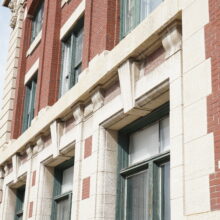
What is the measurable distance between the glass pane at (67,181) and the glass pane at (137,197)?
3112 mm

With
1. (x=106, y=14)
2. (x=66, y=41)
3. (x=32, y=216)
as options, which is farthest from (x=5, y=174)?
(x=106, y=14)

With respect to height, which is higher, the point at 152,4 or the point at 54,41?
the point at 54,41

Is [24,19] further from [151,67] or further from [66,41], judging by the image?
[151,67]

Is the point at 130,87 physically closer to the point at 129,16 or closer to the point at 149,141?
the point at 149,141

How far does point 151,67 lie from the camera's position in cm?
884

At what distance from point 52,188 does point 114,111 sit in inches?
181

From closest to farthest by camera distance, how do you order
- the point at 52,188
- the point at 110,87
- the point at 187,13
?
the point at 187,13
the point at 110,87
the point at 52,188

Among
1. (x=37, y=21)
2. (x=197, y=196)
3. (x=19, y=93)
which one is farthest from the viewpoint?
(x=37, y=21)

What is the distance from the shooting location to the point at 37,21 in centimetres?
1845

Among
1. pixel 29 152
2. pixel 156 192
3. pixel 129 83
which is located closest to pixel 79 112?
pixel 129 83

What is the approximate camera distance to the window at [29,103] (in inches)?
670

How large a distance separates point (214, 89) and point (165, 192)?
245 centimetres

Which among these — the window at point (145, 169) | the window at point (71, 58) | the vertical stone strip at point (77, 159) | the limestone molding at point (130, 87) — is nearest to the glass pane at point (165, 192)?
the window at point (145, 169)

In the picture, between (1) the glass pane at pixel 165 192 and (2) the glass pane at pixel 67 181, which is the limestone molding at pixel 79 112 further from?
(1) the glass pane at pixel 165 192
